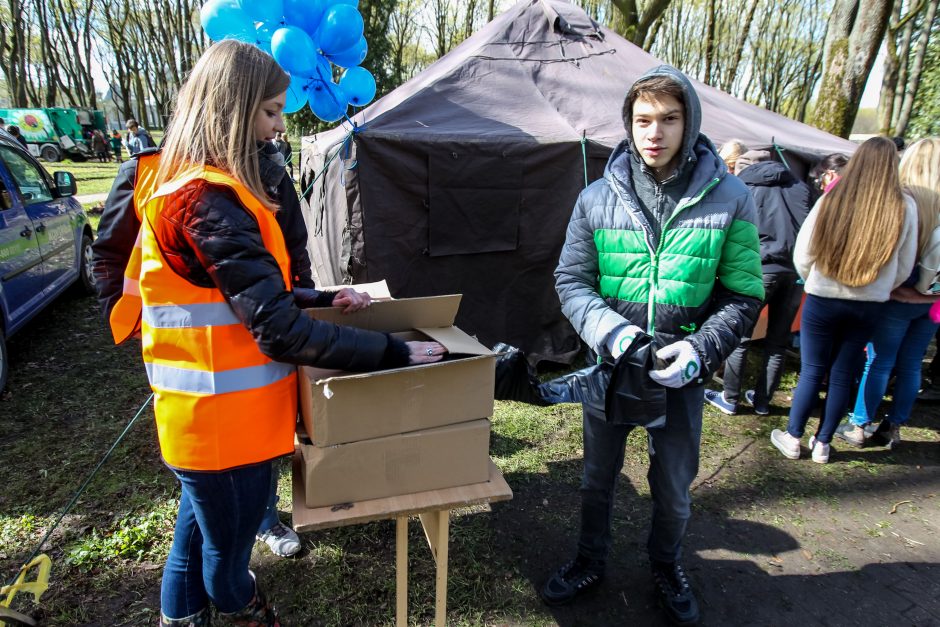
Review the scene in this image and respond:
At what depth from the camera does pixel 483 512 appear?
9.34ft

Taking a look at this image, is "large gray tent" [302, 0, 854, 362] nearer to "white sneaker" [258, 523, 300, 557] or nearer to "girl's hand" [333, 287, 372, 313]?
"white sneaker" [258, 523, 300, 557]

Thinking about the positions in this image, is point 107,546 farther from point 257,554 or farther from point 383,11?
point 383,11

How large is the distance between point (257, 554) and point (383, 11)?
22668 mm

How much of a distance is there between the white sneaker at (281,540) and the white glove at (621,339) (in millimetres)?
1708

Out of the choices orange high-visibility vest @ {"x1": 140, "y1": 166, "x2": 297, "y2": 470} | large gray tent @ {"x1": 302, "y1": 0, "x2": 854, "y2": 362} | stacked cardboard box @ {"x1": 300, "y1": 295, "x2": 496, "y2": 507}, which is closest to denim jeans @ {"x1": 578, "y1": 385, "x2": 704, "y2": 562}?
stacked cardboard box @ {"x1": 300, "y1": 295, "x2": 496, "y2": 507}

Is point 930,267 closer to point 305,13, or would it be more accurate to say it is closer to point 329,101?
point 329,101

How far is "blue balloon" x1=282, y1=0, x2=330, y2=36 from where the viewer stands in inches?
137

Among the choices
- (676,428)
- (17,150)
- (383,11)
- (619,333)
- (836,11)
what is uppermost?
(383,11)

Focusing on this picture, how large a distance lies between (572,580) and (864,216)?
2.39 meters

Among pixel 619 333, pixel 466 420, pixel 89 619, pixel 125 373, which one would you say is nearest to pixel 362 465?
pixel 466 420

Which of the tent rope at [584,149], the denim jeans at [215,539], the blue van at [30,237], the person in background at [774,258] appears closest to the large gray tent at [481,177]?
the tent rope at [584,149]

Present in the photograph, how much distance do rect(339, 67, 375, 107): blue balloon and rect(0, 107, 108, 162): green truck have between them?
952 inches

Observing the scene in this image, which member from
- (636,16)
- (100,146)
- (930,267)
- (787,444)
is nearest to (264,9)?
(930,267)

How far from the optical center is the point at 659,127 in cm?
179
